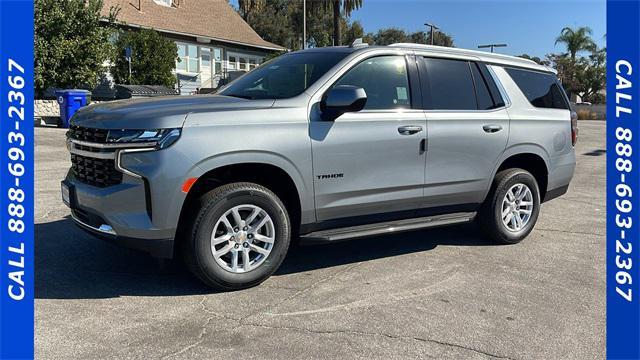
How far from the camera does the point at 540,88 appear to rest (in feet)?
19.7

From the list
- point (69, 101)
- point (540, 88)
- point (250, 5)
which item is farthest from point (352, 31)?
point (540, 88)

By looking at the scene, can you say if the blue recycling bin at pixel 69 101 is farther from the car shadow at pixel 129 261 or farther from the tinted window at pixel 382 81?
the tinted window at pixel 382 81

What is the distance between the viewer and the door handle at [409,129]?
472cm

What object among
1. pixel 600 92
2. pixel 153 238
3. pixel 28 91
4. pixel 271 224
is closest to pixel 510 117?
pixel 271 224

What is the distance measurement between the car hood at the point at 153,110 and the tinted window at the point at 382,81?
884 mm

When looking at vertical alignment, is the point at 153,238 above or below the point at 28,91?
below

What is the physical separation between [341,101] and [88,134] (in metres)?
1.90

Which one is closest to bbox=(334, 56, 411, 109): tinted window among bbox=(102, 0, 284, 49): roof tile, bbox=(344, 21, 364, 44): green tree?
bbox=(102, 0, 284, 49): roof tile

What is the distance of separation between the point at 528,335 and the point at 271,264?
1.91m

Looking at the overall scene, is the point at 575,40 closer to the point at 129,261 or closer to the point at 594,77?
the point at 594,77

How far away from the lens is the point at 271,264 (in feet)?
14.0

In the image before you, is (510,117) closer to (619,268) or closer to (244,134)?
(619,268)

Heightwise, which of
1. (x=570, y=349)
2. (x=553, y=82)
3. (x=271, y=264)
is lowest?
(x=570, y=349)

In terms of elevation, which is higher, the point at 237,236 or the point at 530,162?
the point at 530,162
